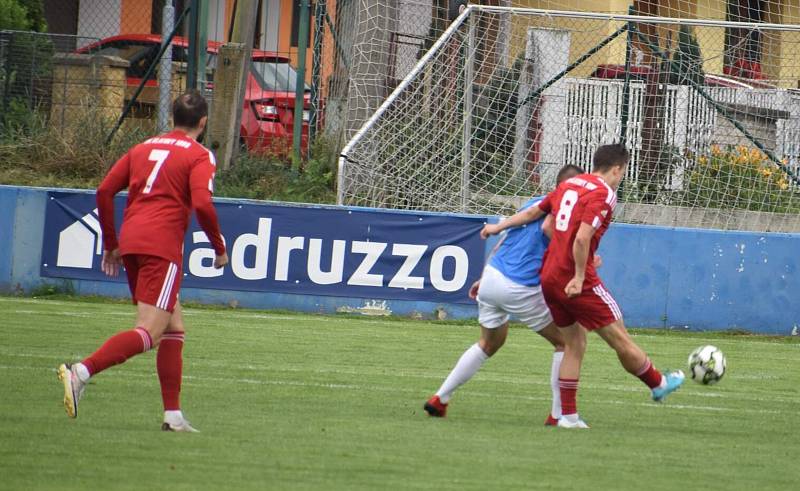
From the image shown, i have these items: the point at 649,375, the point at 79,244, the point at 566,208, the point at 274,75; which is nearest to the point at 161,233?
the point at 566,208

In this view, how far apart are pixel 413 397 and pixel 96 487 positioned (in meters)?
3.89

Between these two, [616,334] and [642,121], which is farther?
[642,121]

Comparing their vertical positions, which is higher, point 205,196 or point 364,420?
point 205,196

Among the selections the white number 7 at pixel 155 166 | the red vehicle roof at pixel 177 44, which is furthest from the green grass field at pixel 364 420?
the red vehicle roof at pixel 177 44

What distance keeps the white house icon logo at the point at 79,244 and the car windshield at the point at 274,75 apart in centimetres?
565

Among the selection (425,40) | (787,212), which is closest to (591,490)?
(787,212)

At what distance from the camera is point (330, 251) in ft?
50.0

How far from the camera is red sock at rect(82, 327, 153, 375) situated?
7109 mm

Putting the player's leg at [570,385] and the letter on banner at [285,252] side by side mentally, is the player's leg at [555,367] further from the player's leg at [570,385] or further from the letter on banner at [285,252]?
the letter on banner at [285,252]

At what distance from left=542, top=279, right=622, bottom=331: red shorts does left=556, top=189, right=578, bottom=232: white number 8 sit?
34cm

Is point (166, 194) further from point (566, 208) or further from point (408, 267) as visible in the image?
point (408, 267)

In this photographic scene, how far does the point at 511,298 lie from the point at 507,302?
0.12 ft

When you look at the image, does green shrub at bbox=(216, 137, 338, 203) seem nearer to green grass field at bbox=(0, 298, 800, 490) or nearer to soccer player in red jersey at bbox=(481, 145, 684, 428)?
green grass field at bbox=(0, 298, 800, 490)

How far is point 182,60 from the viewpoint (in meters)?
21.0
